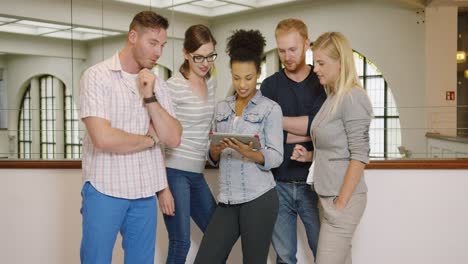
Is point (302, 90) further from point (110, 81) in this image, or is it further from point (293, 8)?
point (293, 8)

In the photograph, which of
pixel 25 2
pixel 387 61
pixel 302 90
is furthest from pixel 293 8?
pixel 302 90

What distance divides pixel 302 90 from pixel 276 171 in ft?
1.04

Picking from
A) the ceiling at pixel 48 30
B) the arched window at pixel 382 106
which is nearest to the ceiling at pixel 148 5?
the ceiling at pixel 48 30

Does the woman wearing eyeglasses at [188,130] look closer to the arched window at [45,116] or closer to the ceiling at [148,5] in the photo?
the ceiling at [148,5]

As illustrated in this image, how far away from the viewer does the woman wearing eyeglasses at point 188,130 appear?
5.47ft

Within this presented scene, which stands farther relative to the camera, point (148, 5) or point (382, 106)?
point (382, 106)

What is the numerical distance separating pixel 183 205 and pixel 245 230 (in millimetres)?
253

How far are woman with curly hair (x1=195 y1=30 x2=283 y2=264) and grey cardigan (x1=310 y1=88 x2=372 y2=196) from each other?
140 millimetres

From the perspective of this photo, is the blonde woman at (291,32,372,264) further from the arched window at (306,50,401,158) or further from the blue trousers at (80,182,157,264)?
the arched window at (306,50,401,158)

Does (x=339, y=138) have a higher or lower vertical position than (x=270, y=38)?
lower

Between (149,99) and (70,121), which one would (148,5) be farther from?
(149,99)

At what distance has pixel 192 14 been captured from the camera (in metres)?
7.43

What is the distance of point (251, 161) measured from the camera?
1.62 meters

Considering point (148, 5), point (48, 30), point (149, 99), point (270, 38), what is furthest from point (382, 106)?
point (149, 99)
